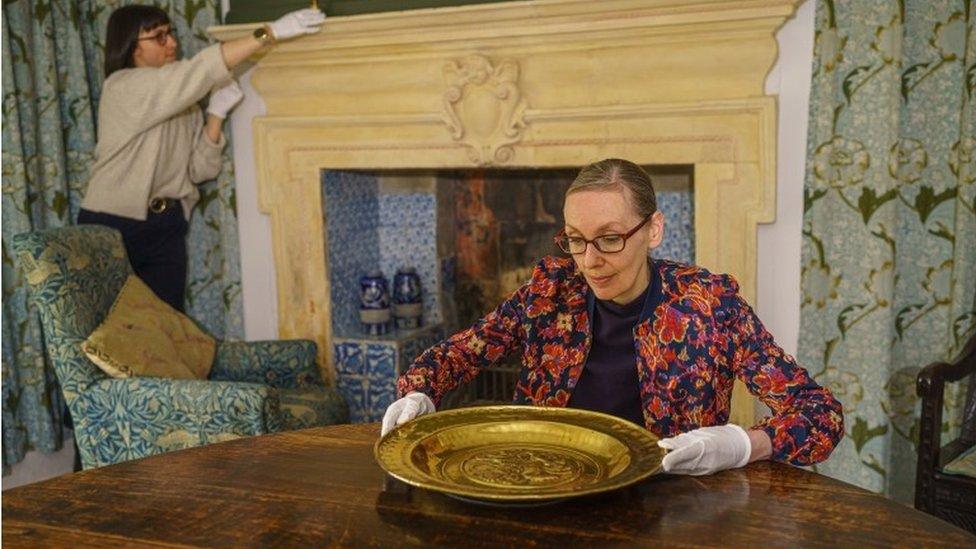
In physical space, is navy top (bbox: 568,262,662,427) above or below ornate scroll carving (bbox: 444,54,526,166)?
below

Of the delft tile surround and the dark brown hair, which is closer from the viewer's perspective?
the dark brown hair

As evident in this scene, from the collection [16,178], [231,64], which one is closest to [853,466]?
[231,64]

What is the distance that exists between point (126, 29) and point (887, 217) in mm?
2560

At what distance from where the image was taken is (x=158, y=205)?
3.46 metres

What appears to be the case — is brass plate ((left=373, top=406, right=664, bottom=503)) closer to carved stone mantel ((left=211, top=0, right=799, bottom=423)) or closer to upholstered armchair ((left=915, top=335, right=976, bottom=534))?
upholstered armchair ((left=915, top=335, right=976, bottom=534))

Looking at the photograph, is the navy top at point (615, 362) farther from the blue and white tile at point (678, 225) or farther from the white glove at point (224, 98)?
the white glove at point (224, 98)

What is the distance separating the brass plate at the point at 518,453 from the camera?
1.32 m

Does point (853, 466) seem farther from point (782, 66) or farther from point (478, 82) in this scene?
point (478, 82)

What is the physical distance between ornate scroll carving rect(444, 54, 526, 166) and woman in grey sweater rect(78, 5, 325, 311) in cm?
53

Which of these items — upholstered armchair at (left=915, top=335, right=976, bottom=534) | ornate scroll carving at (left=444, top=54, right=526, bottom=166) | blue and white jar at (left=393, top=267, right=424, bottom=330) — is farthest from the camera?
blue and white jar at (left=393, top=267, right=424, bottom=330)

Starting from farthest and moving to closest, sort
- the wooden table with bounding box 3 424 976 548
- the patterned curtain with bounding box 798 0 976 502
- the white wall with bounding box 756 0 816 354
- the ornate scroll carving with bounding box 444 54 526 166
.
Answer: the ornate scroll carving with bounding box 444 54 526 166, the white wall with bounding box 756 0 816 354, the patterned curtain with bounding box 798 0 976 502, the wooden table with bounding box 3 424 976 548

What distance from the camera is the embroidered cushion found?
8.70 feet

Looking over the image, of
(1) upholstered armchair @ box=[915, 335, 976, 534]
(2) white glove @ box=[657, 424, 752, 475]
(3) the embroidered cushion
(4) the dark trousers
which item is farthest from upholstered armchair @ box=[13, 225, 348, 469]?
(1) upholstered armchair @ box=[915, 335, 976, 534]

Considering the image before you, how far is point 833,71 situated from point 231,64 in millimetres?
1938
